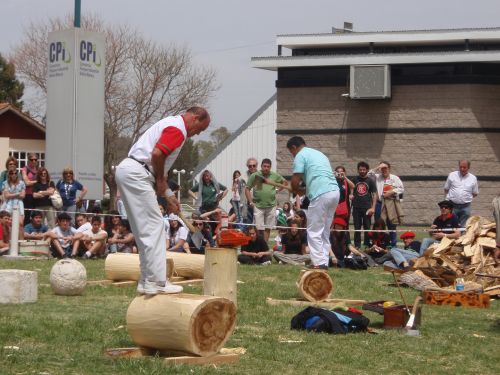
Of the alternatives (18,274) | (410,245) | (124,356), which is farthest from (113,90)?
(124,356)

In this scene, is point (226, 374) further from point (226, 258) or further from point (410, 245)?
point (410, 245)

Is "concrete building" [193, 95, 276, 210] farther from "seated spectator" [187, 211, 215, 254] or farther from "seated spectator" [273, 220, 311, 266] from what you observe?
"seated spectator" [273, 220, 311, 266]

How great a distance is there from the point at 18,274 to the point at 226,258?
101 inches

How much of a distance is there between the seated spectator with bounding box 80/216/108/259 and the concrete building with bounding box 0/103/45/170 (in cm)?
2660

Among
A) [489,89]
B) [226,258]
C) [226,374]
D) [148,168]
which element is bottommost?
[226,374]

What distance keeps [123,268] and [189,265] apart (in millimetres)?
1113

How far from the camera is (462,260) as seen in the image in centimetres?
1559

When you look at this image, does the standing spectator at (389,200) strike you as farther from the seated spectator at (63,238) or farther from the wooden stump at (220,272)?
the wooden stump at (220,272)

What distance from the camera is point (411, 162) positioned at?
111 feet

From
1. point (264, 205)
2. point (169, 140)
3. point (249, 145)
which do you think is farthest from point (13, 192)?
point (249, 145)

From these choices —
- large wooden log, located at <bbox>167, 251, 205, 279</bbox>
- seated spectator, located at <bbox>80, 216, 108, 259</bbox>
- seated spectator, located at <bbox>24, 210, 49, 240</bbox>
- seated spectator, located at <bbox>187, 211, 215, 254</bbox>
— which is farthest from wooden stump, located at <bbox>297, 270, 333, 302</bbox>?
seated spectator, located at <bbox>24, 210, 49, 240</bbox>

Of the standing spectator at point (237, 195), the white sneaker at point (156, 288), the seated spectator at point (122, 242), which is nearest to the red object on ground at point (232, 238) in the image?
the white sneaker at point (156, 288)

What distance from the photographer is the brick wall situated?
108ft

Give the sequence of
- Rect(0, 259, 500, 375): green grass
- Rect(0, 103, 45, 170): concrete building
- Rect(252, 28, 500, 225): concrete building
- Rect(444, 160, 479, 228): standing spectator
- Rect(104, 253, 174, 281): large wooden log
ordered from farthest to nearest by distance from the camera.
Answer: Rect(0, 103, 45, 170): concrete building
Rect(252, 28, 500, 225): concrete building
Rect(444, 160, 479, 228): standing spectator
Rect(104, 253, 174, 281): large wooden log
Rect(0, 259, 500, 375): green grass
